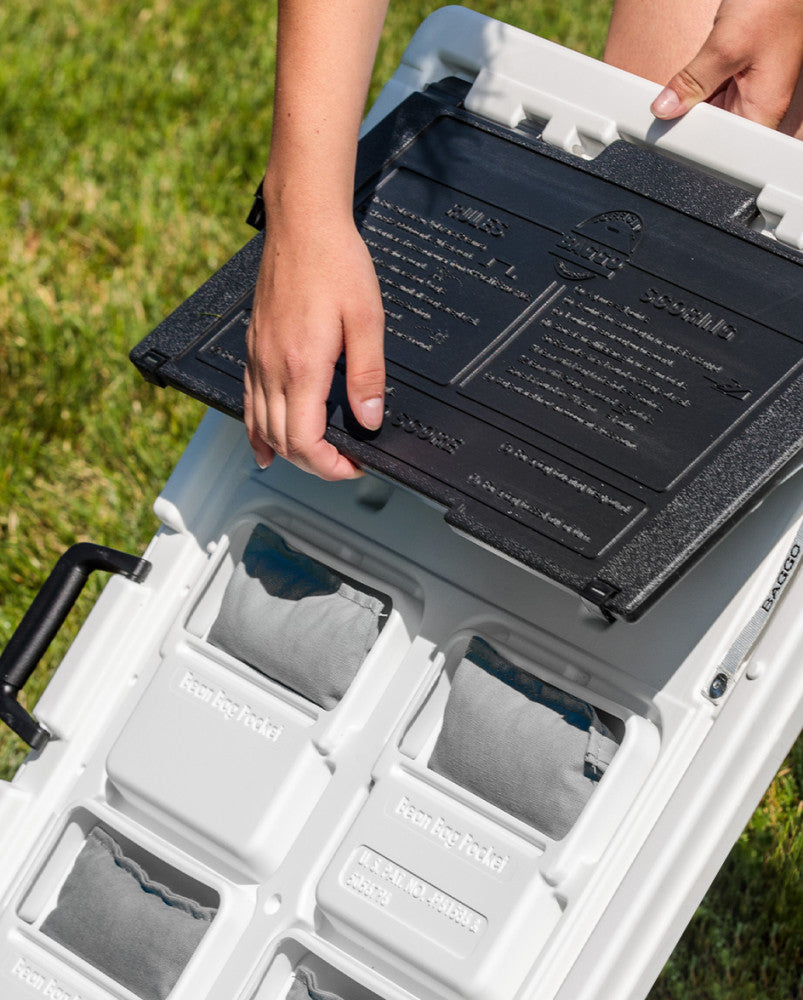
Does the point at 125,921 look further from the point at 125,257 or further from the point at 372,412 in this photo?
the point at 125,257

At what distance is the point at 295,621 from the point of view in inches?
68.5

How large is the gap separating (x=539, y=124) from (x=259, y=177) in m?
1.77

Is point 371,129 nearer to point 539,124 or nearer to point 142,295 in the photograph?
point 539,124

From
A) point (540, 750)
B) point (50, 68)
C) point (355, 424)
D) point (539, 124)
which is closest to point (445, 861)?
point (540, 750)

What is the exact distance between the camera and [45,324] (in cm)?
304

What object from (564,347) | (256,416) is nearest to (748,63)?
(564,347)

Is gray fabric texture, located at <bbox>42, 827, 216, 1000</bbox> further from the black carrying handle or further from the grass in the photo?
the grass

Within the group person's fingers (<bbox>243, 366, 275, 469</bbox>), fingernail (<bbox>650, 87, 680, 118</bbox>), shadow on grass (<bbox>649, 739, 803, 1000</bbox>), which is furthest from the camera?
shadow on grass (<bbox>649, 739, 803, 1000</bbox>)

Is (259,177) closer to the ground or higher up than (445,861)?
higher up

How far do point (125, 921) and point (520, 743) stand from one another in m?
0.54

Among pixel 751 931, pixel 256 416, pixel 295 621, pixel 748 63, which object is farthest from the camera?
pixel 751 931

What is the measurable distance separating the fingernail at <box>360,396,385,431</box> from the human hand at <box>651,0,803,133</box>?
1.81ft

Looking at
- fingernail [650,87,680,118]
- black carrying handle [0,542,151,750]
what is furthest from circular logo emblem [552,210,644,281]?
black carrying handle [0,542,151,750]

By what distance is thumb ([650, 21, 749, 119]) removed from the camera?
1.79 meters
